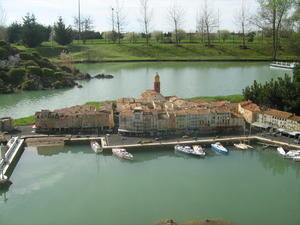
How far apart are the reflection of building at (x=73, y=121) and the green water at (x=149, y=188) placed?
2.62 meters

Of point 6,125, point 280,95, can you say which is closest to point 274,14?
point 280,95

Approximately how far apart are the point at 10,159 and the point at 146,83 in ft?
91.5

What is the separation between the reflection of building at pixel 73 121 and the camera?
1161 inches

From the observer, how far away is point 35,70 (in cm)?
5084

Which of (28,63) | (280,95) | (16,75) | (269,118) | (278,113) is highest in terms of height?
(28,63)

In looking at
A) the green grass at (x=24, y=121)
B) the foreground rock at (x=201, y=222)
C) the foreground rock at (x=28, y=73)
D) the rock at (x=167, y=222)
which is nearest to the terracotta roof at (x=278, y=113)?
the foreground rock at (x=201, y=222)

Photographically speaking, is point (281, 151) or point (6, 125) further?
point (6, 125)

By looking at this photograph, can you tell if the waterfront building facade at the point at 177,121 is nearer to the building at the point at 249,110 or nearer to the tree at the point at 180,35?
the building at the point at 249,110

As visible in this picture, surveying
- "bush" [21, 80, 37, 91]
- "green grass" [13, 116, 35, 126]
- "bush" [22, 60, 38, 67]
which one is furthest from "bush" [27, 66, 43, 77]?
"green grass" [13, 116, 35, 126]

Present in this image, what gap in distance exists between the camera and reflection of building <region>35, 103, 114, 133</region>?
2948 cm

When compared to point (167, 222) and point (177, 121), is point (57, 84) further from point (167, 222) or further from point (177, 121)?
point (167, 222)

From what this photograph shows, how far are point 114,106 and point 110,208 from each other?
1688 cm

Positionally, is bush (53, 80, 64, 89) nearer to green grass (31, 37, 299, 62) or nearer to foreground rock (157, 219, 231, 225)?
green grass (31, 37, 299, 62)

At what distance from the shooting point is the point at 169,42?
83875mm
